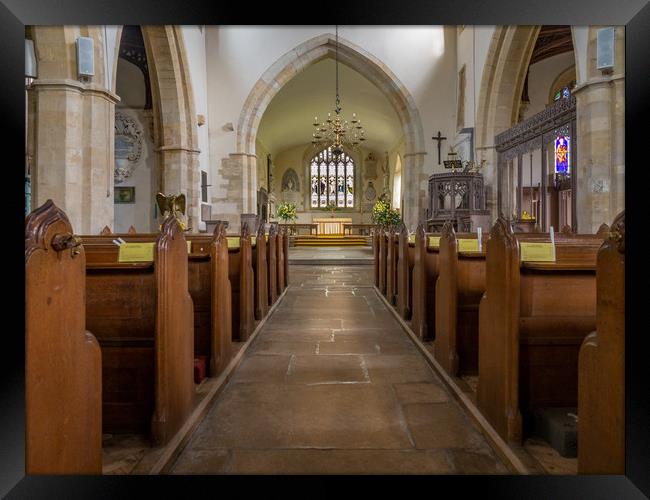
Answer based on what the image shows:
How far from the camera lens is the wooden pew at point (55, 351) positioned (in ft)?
3.96

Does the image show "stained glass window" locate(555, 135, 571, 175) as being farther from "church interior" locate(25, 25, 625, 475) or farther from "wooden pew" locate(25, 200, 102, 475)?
"wooden pew" locate(25, 200, 102, 475)

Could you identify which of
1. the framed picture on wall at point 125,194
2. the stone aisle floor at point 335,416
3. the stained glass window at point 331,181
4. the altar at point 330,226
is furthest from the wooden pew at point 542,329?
the stained glass window at point 331,181

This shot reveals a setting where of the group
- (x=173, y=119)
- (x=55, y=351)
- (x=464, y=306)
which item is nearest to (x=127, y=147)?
(x=173, y=119)

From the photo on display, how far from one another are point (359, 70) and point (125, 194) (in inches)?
266

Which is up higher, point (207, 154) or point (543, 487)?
point (207, 154)

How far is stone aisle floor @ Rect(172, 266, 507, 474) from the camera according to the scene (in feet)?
5.90

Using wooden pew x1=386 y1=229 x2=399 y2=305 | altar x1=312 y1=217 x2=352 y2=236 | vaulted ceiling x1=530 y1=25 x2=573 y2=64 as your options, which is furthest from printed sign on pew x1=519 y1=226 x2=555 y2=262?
altar x1=312 y1=217 x2=352 y2=236

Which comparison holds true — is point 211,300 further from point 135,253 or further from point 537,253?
point 537,253

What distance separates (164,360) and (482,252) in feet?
6.19

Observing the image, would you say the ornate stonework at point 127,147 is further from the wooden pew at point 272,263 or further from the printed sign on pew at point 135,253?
the printed sign on pew at point 135,253

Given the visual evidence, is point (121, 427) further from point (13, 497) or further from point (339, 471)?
point (339, 471)

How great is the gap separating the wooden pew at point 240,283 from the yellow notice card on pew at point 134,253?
1515 millimetres
